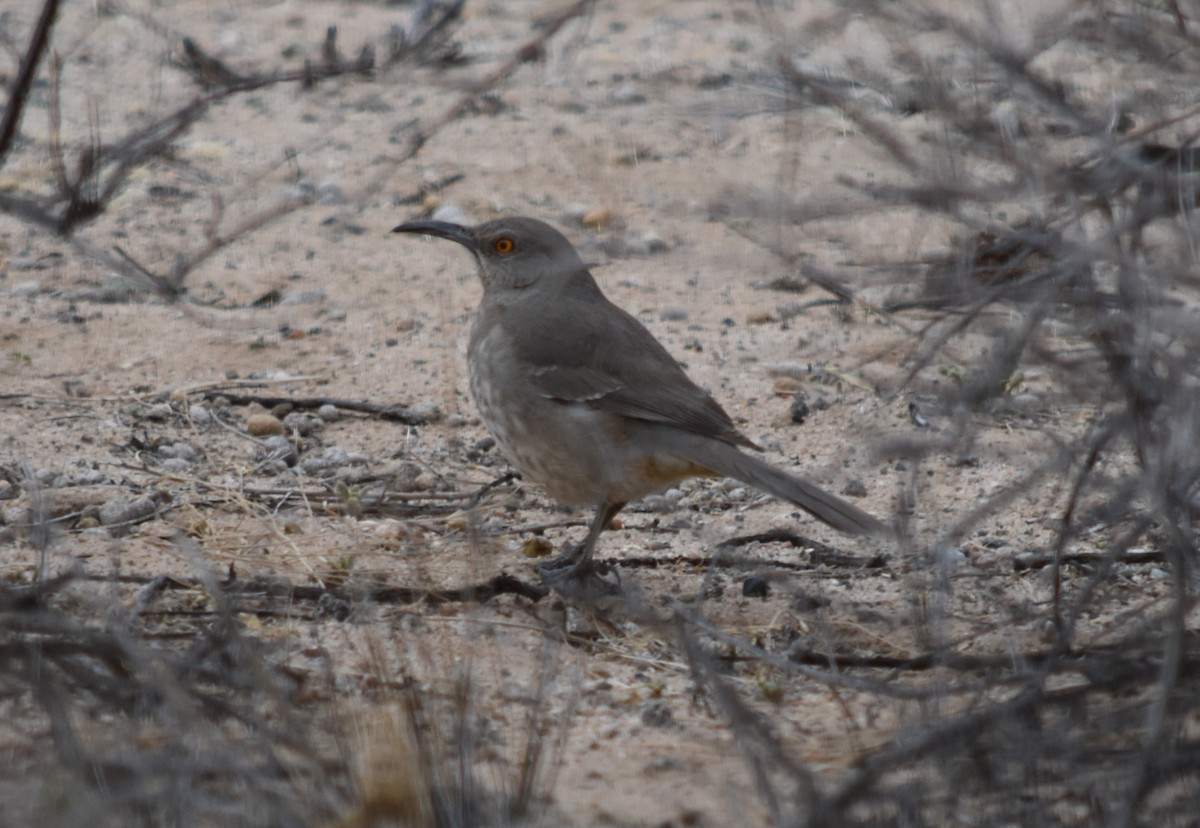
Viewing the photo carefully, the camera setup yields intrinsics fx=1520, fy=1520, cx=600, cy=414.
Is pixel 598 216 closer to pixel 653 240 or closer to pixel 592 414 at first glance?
pixel 653 240

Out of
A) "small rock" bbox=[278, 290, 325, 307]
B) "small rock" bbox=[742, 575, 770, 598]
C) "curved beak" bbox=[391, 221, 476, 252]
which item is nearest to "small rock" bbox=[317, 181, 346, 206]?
"small rock" bbox=[278, 290, 325, 307]

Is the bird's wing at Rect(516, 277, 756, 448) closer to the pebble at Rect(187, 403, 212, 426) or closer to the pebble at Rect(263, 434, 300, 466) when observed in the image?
the pebble at Rect(263, 434, 300, 466)

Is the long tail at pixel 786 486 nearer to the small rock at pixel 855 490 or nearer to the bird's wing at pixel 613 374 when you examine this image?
the bird's wing at pixel 613 374

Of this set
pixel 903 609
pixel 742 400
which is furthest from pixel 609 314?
pixel 903 609

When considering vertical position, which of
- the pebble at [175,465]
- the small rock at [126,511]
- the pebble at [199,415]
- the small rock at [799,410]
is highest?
the small rock at [799,410]

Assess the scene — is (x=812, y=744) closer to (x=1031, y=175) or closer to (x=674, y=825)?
(x=674, y=825)

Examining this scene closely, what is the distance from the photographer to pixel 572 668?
Answer: 428cm

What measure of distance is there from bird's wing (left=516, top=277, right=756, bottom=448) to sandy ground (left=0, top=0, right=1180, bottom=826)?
1.32 ft

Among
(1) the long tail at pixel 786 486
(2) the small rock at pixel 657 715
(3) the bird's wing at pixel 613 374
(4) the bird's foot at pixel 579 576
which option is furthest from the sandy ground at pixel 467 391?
(3) the bird's wing at pixel 613 374

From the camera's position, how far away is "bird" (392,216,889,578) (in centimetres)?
497

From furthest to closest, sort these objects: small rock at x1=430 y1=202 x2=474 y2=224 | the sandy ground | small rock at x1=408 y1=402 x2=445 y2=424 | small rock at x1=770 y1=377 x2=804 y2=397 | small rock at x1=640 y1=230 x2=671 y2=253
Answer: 1. small rock at x1=430 y1=202 x2=474 y2=224
2. small rock at x1=640 y1=230 x2=671 y2=253
3. small rock at x1=770 y1=377 x2=804 y2=397
4. small rock at x1=408 y1=402 x2=445 y2=424
5. the sandy ground

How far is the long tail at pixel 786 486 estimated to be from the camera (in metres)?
4.55

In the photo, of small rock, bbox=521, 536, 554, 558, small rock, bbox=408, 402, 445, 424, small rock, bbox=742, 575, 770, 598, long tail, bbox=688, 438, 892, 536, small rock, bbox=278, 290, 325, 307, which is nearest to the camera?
long tail, bbox=688, 438, 892, 536

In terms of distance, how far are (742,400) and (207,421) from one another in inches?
85.7
